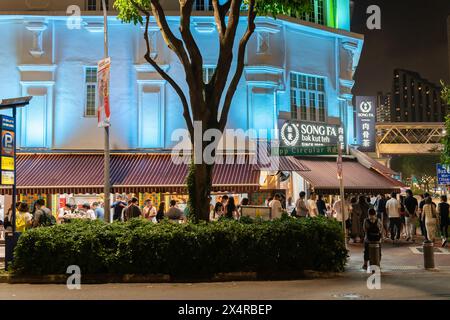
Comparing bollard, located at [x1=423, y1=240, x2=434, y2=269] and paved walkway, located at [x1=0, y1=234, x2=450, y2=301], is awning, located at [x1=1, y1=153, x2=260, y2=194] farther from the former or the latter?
paved walkway, located at [x1=0, y1=234, x2=450, y2=301]

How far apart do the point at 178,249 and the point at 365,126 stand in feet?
51.7

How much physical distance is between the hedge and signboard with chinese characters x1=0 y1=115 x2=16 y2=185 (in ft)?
5.18

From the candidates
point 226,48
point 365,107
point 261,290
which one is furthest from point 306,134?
point 261,290

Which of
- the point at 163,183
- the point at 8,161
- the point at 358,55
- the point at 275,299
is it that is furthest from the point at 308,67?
the point at 275,299

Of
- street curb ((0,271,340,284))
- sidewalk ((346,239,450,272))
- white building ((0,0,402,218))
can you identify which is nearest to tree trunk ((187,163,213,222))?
street curb ((0,271,340,284))

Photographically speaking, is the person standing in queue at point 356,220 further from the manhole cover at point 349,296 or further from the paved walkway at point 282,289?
the manhole cover at point 349,296

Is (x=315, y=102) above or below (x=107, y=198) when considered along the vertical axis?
above

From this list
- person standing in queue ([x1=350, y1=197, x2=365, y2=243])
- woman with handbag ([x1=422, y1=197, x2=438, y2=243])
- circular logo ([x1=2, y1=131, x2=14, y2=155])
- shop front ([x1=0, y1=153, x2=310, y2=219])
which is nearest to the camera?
circular logo ([x1=2, y1=131, x2=14, y2=155])

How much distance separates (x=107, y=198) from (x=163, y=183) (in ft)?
11.9

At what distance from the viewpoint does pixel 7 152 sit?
13.8 metres

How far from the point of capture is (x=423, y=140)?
175 feet

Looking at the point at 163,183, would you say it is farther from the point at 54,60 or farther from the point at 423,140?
the point at 423,140

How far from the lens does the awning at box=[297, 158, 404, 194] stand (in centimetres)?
2178

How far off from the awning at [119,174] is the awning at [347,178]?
250cm
